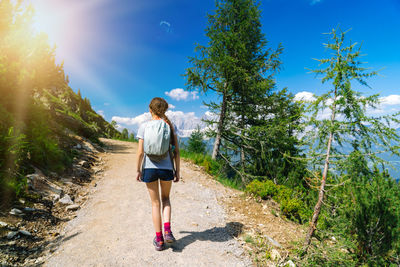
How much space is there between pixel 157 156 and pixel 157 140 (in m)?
0.26

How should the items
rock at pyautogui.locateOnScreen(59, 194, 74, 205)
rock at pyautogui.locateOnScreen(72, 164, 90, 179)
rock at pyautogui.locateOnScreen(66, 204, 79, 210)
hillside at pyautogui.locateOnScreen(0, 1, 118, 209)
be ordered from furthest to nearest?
rock at pyautogui.locateOnScreen(72, 164, 90, 179) < rock at pyautogui.locateOnScreen(59, 194, 74, 205) < rock at pyautogui.locateOnScreen(66, 204, 79, 210) < hillside at pyautogui.locateOnScreen(0, 1, 118, 209)

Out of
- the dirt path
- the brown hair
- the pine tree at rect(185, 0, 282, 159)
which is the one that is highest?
the pine tree at rect(185, 0, 282, 159)

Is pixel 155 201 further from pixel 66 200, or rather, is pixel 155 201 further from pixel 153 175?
pixel 66 200

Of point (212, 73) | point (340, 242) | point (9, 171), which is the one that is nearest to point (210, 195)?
point (340, 242)

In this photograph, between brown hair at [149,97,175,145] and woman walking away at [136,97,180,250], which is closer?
woman walking away at [136,97,180,250]

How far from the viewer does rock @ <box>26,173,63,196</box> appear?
4465 millimetres

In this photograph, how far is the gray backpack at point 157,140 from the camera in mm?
2850

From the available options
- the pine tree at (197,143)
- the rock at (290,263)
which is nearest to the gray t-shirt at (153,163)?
the rock at (290,263)

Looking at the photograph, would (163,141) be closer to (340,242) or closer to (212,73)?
(340,242)

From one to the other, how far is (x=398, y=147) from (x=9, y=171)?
6.79 meters

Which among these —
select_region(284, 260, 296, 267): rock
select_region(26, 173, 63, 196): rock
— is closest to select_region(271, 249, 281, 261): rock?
select_region(284, 260, 296, 267): rock

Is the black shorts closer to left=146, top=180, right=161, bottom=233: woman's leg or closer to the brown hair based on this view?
left=146, top=180, right=161, bottom=233: woman's leg

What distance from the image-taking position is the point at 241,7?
10500 mm

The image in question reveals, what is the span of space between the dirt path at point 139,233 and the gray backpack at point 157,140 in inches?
63.9
